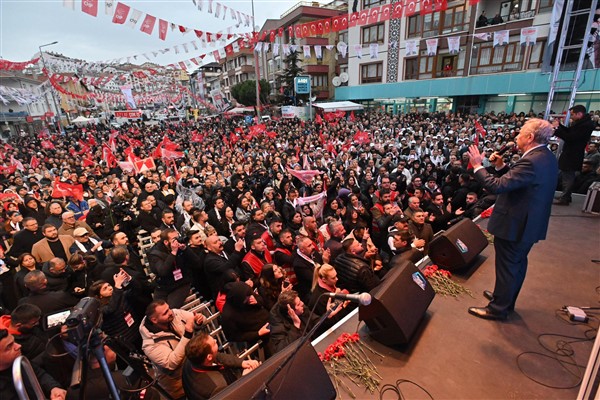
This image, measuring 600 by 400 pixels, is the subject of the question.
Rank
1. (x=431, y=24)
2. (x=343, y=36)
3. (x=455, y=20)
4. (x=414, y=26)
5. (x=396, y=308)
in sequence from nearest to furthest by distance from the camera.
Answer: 1. (x=396, y=308)
2. (x=455, y=20)
3. (x=431, y=24)
4. (x=414, y=26)
5. (x=343, y=36)

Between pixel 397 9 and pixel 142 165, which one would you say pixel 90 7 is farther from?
pixel 397 9

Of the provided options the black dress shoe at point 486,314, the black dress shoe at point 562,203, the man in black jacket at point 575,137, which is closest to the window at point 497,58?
the black dress shoe at point 562,203

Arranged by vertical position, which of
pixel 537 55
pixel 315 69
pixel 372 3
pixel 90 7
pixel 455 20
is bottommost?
pixel 90 7

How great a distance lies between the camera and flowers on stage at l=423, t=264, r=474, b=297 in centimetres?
377

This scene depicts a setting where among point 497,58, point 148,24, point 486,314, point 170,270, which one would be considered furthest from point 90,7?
point 497,58

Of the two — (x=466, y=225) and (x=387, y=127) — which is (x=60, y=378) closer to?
(x=466, y=225)

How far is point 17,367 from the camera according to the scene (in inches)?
49.8

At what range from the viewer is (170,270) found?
419 cm

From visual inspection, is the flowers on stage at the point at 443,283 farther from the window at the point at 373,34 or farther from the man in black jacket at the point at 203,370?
the window at the point at 373,34

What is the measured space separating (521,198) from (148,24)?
1133 cm

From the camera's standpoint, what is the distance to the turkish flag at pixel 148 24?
9.42 meters

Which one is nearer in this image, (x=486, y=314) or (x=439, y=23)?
(x=486, y=314)

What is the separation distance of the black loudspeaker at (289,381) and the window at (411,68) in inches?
1156

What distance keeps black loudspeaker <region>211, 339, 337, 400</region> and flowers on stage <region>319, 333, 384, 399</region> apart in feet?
1.49
